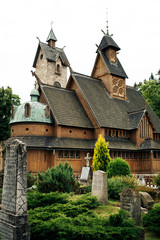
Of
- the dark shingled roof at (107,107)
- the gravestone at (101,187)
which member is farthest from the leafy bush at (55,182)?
the dark shingled roof at (107,107)

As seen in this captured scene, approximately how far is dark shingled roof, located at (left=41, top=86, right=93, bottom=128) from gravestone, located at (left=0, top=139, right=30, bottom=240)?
17580 millimetres

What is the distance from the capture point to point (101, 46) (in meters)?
37.2

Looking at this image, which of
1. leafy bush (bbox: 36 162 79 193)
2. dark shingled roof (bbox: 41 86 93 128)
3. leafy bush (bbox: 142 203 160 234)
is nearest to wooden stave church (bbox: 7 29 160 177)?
dark shingled roof (bbox: 41 86 93 128)

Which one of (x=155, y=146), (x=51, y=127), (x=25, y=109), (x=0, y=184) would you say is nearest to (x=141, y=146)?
(x=155, y=146)

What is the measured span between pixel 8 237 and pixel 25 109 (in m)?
19.2

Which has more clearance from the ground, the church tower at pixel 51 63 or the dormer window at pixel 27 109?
the church tower at pixel 51 63

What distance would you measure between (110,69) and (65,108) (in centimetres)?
1079

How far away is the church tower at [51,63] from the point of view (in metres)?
46.1

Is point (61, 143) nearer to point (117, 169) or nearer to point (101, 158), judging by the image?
point (101, 158)

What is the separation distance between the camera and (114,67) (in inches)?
1417

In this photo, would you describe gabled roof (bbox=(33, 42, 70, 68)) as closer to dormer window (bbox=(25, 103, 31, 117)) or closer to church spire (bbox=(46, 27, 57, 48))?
church spire (bbox=(46, 27, 57, 48))

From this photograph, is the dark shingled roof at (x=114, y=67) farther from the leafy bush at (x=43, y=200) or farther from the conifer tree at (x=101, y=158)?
the leafy bush at (x=43, y=200)

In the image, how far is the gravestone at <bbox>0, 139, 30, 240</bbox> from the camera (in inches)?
283

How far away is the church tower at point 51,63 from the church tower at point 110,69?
36.8 ft
